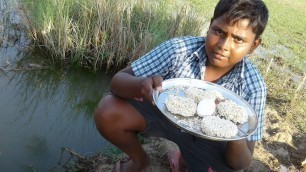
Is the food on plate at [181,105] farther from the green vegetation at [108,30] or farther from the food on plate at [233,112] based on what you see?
the green vegetation at [108,30]

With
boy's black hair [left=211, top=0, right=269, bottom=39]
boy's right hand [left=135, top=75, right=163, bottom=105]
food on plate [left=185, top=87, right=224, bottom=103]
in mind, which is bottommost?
food on plate [left=185, top=87, right=224, bottom=103]

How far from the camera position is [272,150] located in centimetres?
302

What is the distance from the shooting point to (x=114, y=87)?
1.95 m

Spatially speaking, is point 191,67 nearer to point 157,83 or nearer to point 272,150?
point 157,83

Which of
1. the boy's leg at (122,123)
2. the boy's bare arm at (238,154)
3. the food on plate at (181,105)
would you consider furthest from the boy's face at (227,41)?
the boy's leg at (122,123)

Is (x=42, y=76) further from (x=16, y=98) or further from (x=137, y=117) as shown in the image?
(x=137, y=117)

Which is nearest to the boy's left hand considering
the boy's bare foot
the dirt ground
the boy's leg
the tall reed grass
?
the boy's leg

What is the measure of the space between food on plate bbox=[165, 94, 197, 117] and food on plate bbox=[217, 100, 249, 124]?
0.49 feet

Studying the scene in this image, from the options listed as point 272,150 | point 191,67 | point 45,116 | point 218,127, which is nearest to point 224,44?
point 191,67

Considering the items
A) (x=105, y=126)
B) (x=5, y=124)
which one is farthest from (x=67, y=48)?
(x=105, y=126)

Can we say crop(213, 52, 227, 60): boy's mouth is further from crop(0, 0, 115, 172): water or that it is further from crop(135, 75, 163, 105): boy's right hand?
crop(0, 0, 115, 172): water

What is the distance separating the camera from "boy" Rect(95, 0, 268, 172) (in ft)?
5.87

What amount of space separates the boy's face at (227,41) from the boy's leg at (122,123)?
551mm

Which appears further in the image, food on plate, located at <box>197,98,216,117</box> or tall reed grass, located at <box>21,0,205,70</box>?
tall reed grass, located at <box>21,0,205,70</box>
